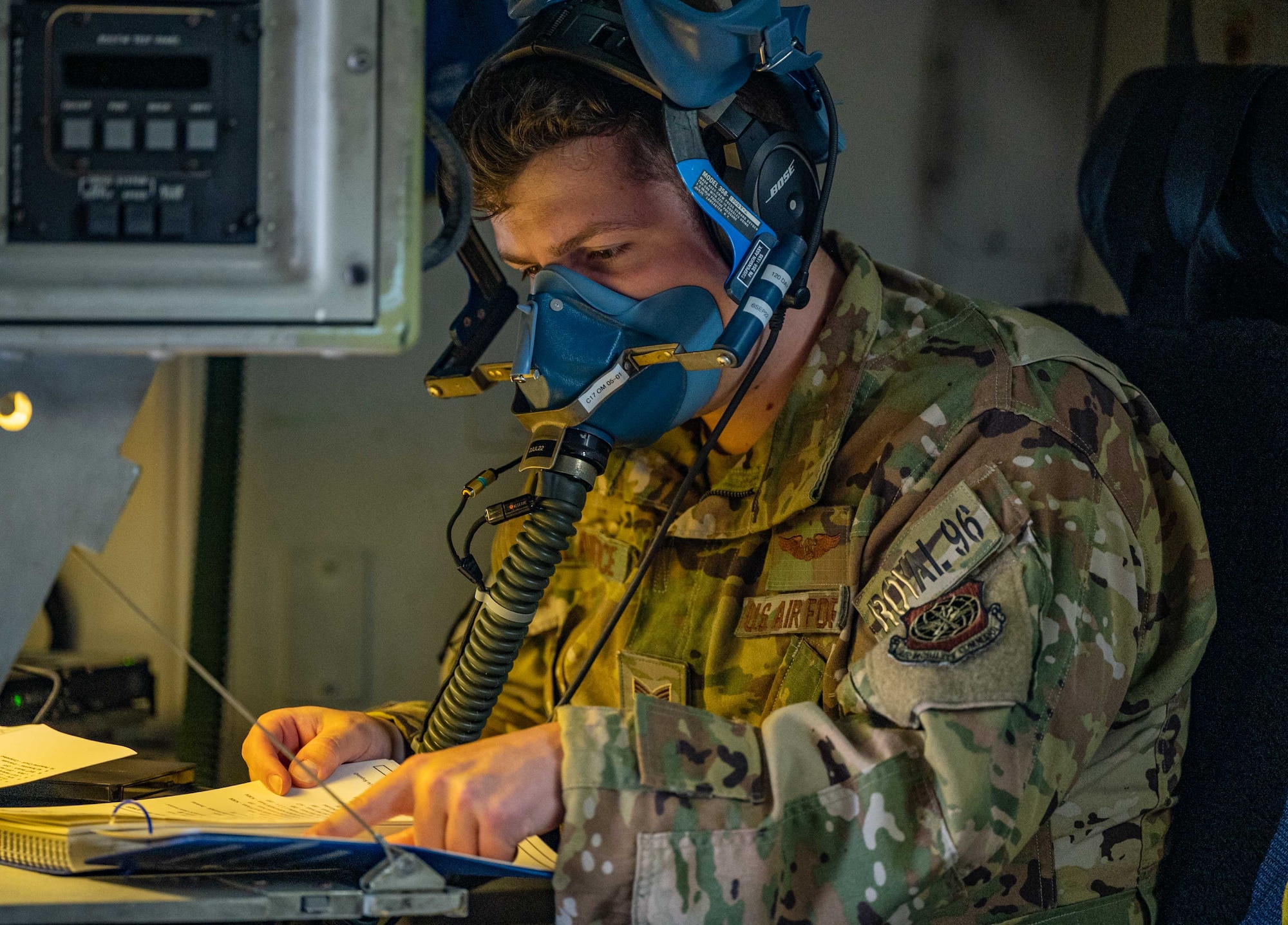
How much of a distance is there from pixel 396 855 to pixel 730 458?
0.79 m

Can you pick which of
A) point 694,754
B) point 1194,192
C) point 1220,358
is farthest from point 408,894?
point 1194,192

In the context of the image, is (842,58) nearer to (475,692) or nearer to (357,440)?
(357,440)

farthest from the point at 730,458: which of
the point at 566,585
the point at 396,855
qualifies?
the point at 396,855

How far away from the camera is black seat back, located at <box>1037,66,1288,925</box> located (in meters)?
1.16

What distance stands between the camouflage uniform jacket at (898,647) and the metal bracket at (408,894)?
0.46 ft

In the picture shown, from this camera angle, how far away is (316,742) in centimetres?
125

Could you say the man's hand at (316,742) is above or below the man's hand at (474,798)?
below

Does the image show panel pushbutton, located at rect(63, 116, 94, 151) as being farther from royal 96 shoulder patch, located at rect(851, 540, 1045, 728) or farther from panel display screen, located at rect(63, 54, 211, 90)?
royal 96 shoulder patch, located at rect(851, 540, 1045, 728)

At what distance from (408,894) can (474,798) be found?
0.39ft

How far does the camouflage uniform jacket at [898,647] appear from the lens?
945 mm

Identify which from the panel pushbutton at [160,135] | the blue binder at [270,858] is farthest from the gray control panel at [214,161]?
the blue binder at [270,858]

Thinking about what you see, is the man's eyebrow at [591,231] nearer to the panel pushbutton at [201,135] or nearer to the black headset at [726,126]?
the black headset at [726,126]

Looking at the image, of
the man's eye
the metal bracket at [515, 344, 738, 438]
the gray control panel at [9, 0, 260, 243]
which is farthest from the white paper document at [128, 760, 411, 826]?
the man's eye

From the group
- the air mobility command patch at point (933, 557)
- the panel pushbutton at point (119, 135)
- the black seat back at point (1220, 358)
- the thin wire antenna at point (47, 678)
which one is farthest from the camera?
the thin wire antenna at point (47, 678)
